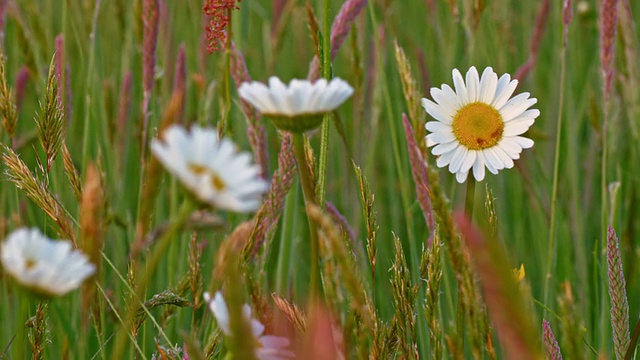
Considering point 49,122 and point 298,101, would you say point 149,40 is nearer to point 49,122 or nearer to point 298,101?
point 49,122

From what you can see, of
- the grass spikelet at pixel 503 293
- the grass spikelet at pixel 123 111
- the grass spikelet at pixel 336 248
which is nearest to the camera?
the grass spikelet at pixel 503 293

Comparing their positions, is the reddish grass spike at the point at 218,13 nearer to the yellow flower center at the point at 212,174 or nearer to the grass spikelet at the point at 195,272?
the grass spikelet at the point at 195,272

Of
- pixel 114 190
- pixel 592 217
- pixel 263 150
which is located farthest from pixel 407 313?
pixel 592 217

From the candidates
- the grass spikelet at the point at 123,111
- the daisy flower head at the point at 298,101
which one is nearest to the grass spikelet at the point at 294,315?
the daisy flower head at the point at 298,101

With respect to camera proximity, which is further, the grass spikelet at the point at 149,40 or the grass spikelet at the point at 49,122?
the grass spikelet at the point at 149,40

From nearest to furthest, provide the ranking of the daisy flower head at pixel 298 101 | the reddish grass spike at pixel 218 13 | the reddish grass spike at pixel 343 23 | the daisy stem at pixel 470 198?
the daisy flower head at pixel 298 101 → the daisy stem at pixel 470 198 → the reddish grass spike at pixel 218 13 → the reddish grass spike at pixel 343 23

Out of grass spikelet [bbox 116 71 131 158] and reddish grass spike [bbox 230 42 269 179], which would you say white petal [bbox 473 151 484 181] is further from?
grass spikelet [bbox 116 71 131 158]

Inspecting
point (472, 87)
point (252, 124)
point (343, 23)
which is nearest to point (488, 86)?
point (472, 87)

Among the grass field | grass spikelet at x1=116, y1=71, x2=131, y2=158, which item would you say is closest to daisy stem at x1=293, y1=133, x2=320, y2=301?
the grass field
